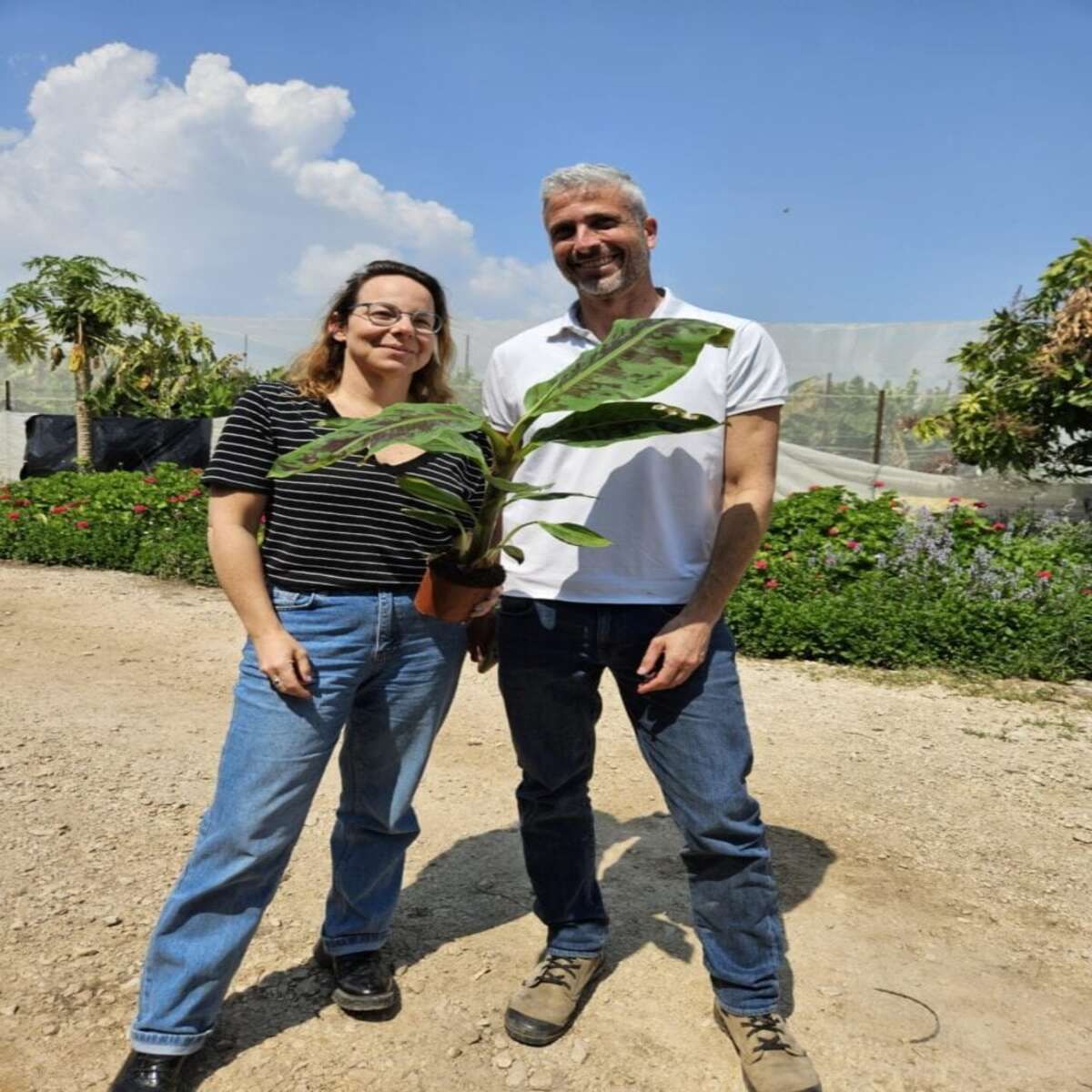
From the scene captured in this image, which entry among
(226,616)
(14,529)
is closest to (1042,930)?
(226,616)

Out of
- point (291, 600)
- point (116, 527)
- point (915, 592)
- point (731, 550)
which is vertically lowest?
point (116, 527)

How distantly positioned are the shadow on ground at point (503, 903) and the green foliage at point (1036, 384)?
5.53 m

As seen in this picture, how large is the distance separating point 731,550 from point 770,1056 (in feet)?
3.70

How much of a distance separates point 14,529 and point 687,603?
28.3 ft

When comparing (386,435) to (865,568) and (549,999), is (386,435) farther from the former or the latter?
(865,568)

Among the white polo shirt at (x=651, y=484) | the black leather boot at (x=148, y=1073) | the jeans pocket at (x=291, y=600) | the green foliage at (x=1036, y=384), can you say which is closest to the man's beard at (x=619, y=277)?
the white polo shirt at (x=651, y=484)

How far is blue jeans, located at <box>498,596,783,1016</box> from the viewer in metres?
2.20

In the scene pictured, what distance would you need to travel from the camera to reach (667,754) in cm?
223

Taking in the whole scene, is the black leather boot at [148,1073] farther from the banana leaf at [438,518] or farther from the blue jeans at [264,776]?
the banana leaf at [438,518]

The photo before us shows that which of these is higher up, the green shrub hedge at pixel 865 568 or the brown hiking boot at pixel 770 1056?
the green shrub hedge at pixel 865 568

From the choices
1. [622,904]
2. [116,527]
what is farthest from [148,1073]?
[116,527]

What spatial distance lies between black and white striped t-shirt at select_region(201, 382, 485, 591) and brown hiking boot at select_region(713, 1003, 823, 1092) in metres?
1.28

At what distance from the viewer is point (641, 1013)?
2539 mm

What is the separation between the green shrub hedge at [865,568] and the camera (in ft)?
18.8
